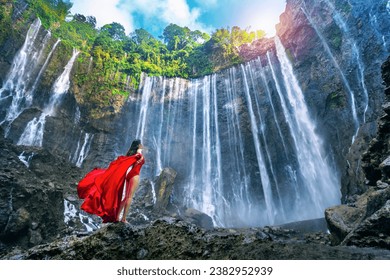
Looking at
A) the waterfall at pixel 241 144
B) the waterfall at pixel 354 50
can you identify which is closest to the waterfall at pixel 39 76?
the waterfall at pixel 241 144

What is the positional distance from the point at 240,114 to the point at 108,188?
65.5 feet

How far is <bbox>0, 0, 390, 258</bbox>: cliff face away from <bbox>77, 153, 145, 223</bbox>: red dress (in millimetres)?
10294

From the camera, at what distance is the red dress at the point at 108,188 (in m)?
2.93

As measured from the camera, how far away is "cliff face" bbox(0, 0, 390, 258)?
16.3 meters

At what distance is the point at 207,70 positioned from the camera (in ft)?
83.5

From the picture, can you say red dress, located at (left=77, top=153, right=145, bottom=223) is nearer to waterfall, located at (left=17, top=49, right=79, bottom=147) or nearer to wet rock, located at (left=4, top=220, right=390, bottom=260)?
wet rock, located at (left=4, top=220, right=390, bottom=260)

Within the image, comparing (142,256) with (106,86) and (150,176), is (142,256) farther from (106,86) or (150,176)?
(106,86)

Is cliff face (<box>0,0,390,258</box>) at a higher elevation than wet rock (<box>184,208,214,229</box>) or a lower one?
higher

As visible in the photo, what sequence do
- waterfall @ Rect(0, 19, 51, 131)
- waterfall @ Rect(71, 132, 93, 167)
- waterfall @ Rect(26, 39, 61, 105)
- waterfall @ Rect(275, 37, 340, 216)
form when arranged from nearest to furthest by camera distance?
waterfall @ Rect(0, 19, 51, 131), waterfall @ Rect(275, 37, 340, 216), waterfall @ Rect(26, 39, 61, 105), waterfall @ Rect(71, 132, 93, 167)

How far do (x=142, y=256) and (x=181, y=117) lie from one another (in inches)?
831

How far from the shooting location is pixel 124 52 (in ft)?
80.9

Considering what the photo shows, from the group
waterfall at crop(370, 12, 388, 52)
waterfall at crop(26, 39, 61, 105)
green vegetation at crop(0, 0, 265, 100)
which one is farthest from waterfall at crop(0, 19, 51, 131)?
waterfall at crop(370, 12, 388, 52)

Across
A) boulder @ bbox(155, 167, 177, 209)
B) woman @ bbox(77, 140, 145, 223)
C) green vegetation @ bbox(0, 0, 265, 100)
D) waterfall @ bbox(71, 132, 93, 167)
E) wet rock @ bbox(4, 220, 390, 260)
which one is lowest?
wet rock @ bbox(4, 220, 390, 260)
